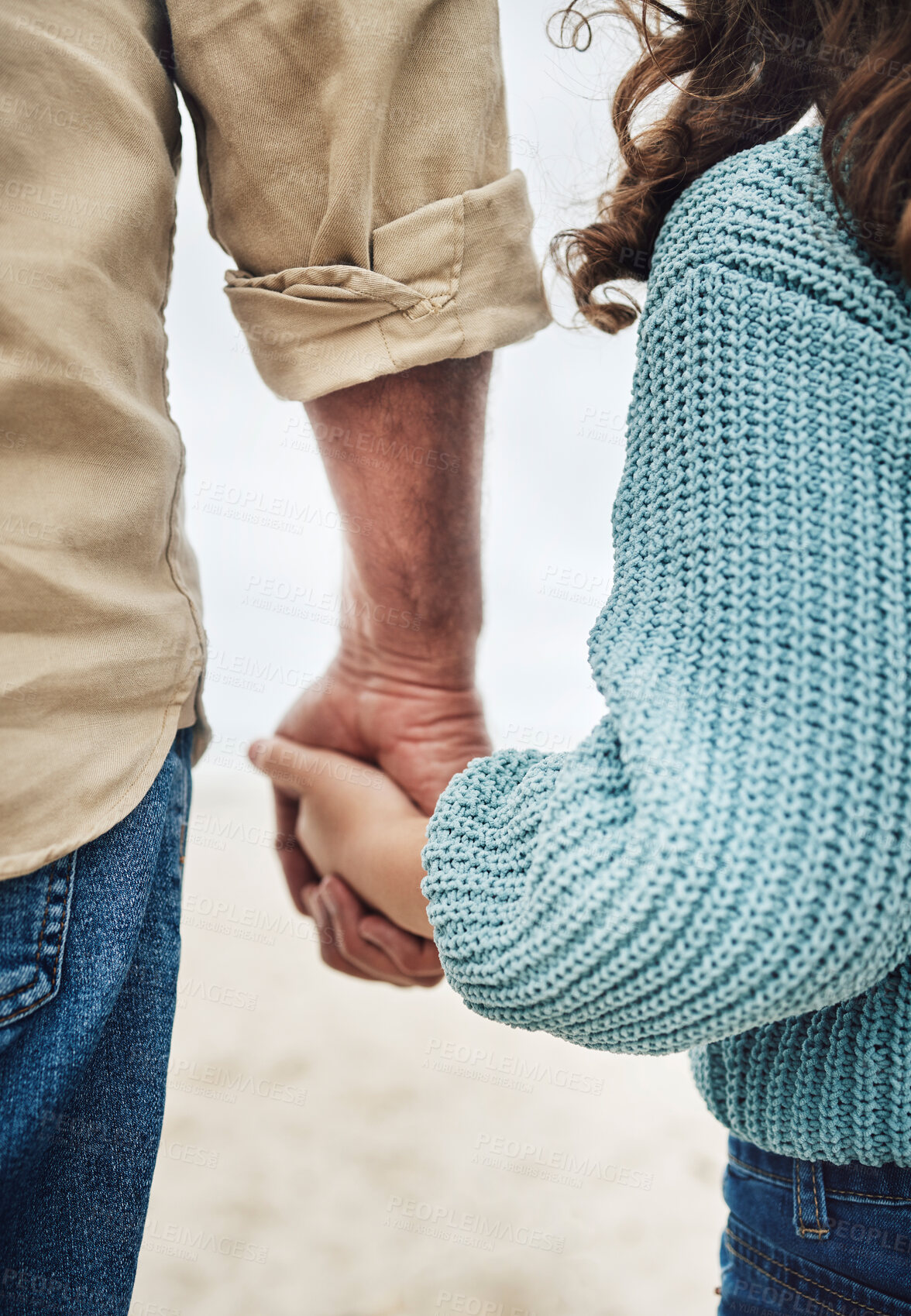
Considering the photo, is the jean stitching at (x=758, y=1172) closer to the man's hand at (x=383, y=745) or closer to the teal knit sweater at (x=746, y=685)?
the teal knit sweater at (x=746, y=685)

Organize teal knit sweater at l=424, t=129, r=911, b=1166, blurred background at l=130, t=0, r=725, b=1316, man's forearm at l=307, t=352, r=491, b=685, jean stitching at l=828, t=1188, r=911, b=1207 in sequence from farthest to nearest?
blurred background at l=130, t=0, r=725, b=1316, man's forearm at l=307, t=352, r=491, b=685, jean stitching at l=828, t=1188, r=911, b=1207, teal knit sweater at l=424, t=129, r=911, b=1166

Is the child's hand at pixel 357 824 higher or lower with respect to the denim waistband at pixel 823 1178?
lower

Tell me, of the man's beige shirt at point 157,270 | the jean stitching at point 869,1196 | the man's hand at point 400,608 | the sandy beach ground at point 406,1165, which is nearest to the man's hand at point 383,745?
the man's hand at point 400,608

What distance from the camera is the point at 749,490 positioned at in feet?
1.29

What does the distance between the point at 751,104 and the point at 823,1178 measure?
0.63 m

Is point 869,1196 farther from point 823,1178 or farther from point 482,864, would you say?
point 482,864

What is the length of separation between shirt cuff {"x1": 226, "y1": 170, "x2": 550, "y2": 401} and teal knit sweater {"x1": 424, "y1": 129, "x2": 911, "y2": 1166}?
0.63 ft

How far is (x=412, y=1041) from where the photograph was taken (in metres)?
1.52

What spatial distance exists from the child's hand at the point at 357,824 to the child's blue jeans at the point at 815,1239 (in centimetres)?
29

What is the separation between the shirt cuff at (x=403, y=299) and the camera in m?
0.60

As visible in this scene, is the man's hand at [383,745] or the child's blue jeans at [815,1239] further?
the man's hand at [383,745]

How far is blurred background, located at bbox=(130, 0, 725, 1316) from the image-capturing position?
1.13 metres

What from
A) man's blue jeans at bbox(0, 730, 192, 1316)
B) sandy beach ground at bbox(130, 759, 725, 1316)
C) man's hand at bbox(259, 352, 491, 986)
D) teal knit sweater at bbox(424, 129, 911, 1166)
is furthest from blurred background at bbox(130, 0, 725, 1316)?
man's blue jeans at bbox(0, 730, 192, 1316)

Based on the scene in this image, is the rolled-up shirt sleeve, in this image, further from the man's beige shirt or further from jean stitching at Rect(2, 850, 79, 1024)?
jean stitching at Rect(2, 850, 79, 1024)
